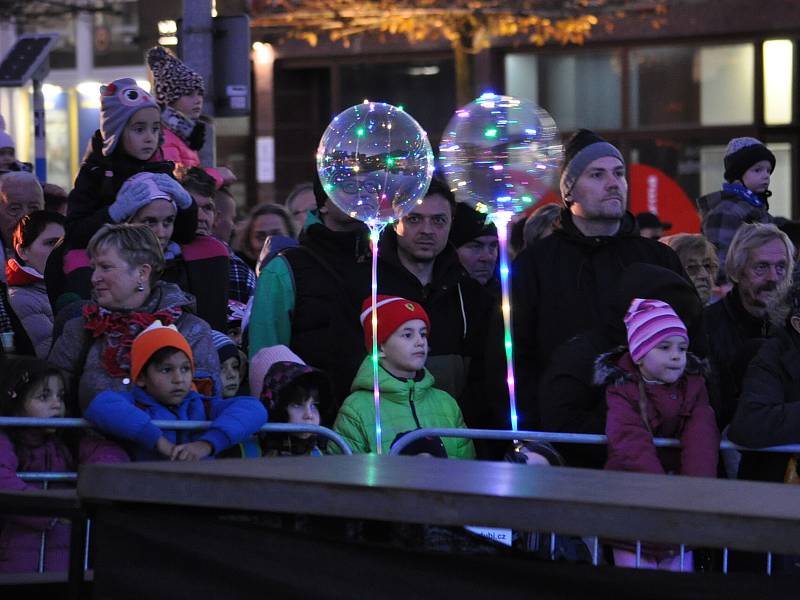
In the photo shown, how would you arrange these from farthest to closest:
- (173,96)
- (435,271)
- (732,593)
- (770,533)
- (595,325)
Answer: (173,96) → (435,271) → (595,325) → (732,593) → (770,533)

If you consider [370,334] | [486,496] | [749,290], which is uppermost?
[749,290]

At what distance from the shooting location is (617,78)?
19016 mm

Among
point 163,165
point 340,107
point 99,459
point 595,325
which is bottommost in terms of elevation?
point 99,459

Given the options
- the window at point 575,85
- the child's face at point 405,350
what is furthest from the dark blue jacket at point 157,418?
the window at point 575,85

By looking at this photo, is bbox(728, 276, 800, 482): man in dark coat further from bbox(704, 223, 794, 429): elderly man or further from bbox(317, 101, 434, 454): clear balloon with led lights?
bbox(317, 101, 434, 454): clear balloon with led lights

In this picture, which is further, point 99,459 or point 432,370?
point 432,370

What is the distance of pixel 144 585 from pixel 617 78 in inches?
656

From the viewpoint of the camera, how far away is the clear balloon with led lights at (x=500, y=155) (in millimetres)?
5867

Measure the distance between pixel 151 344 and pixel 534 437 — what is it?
1326 millimetres

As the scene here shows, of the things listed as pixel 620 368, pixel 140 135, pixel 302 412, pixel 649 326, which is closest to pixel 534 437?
pixel 620 368

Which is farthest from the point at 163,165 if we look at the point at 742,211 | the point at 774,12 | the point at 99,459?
the point at 774,12

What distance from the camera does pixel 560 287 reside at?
5.99 meters

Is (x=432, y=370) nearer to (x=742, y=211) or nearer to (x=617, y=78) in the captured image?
(x=742, y=211)

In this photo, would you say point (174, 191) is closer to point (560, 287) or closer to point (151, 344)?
point (151, 344)
